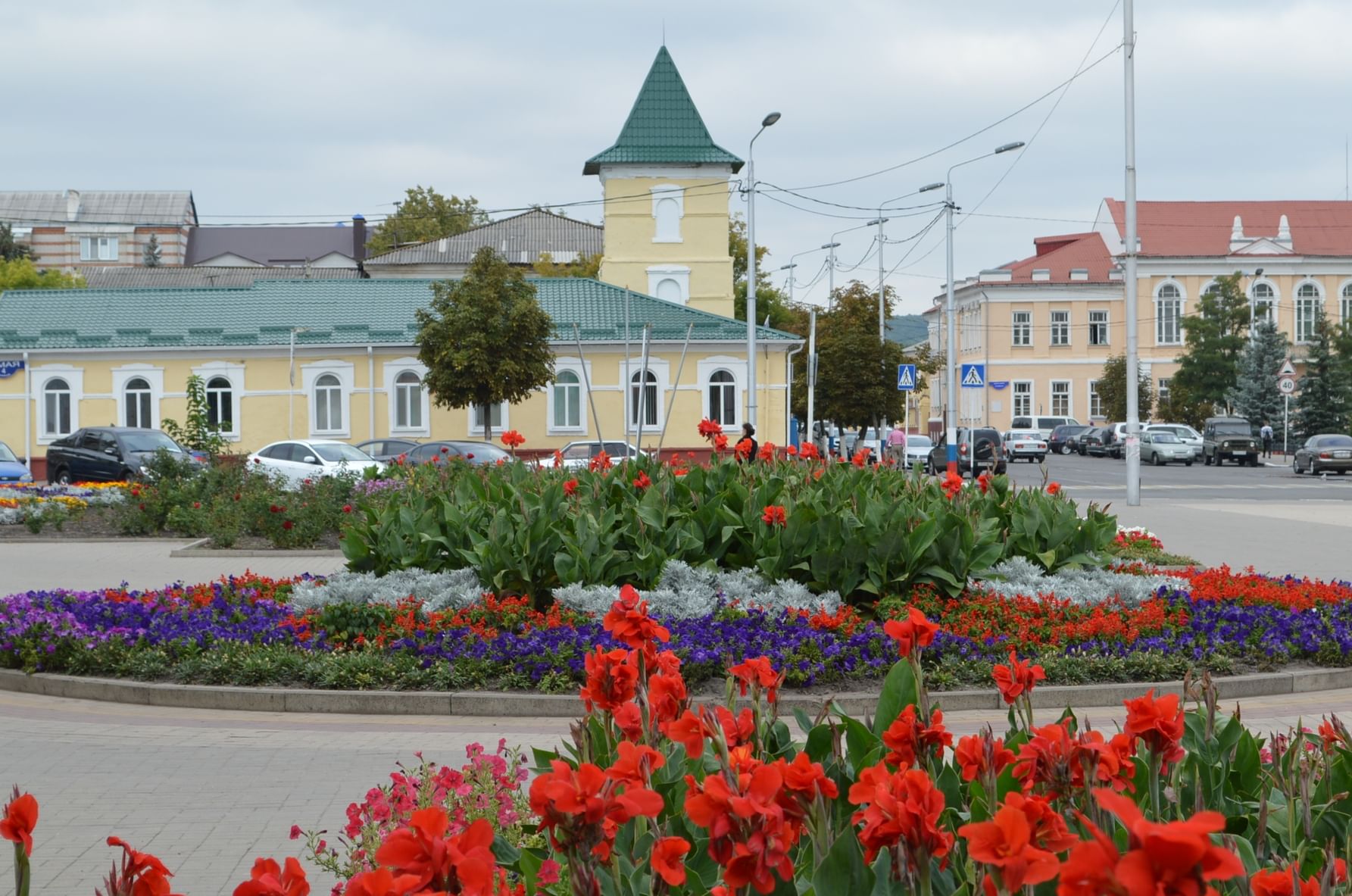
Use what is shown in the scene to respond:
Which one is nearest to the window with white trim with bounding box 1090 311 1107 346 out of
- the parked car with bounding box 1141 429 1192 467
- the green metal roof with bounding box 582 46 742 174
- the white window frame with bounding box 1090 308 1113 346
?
the white window frame with bounding box 1090 308 1113 346

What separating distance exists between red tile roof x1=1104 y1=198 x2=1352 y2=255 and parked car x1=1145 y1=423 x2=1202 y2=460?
25.2 metres

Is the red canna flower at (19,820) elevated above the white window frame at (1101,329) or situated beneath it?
situated beneath

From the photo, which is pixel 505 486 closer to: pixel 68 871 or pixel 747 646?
pixel 747 646

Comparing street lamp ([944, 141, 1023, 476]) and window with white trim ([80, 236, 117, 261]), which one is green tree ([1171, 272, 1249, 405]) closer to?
street lamp ([944, 141, 1023, 476])

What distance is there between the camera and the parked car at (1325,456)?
5266cm

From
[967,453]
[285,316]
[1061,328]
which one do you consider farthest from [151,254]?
[967,453]

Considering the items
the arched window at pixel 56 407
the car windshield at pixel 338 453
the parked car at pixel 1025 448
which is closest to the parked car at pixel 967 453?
the parked car at pixel 1025 448

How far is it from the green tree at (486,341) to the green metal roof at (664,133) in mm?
13198

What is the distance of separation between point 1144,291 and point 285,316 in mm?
63879

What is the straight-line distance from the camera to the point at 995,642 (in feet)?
33.3

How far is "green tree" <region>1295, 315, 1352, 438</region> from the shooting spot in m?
71.5

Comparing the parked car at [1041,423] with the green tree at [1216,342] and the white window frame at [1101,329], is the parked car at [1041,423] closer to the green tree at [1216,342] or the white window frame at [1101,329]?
the white window frame at [1101,329]

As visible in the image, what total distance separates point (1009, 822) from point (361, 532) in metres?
11.9

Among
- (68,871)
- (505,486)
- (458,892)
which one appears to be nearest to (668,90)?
(505,486)
